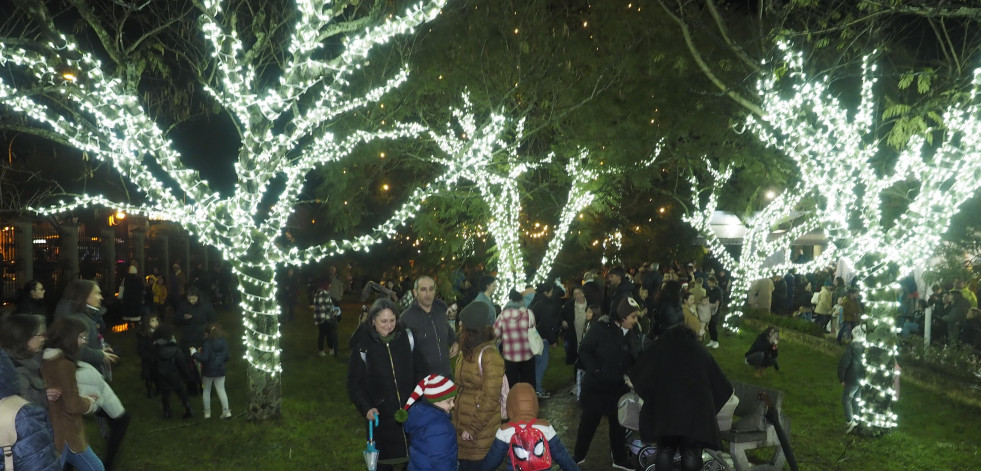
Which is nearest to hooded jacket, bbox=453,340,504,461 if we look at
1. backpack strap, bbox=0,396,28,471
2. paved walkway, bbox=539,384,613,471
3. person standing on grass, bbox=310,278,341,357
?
paved walkway, bbox=539,384,613,471

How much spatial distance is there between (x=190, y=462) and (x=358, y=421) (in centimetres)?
245

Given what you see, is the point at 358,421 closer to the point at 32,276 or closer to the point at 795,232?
the point at 32,276

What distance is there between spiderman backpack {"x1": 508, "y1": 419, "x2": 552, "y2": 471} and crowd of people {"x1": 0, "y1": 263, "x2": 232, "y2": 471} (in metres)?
2.69

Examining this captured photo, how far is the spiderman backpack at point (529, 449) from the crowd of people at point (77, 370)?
2.69 meters

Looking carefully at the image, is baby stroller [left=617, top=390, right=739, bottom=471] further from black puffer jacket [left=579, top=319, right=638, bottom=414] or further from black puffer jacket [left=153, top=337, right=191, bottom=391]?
black puffer jacket [left=153, top=337, right=191, bottom=391]

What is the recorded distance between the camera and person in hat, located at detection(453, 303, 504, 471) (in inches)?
255

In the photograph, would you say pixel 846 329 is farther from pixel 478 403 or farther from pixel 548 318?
pixel 478 403

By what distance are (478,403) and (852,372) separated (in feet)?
20.0

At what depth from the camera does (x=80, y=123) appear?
10422 mm

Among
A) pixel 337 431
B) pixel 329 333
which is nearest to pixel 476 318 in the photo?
pixel 337 431

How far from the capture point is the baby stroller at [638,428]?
25.2 ft

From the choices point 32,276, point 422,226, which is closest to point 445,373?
point 422,226

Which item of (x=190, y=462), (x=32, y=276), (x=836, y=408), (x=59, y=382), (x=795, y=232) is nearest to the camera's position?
(x=59, y=382)

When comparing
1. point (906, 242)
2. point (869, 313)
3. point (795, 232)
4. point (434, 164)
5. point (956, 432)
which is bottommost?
point (956, 432)
